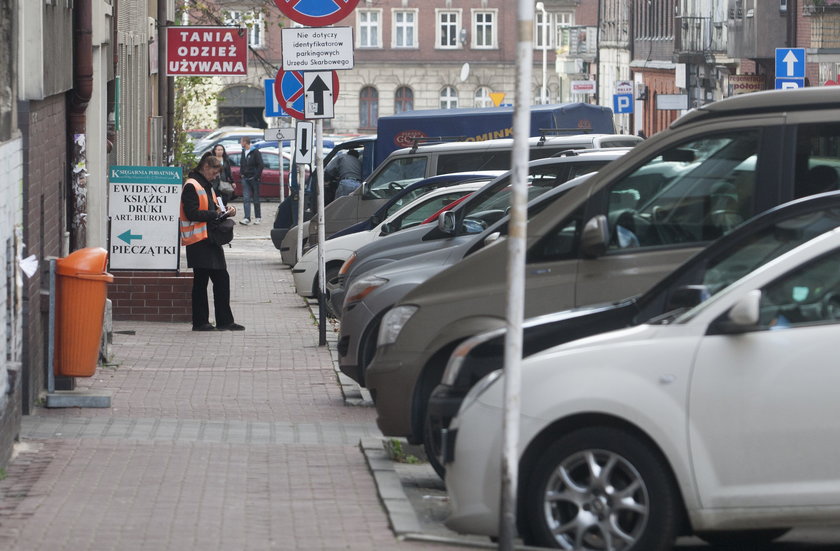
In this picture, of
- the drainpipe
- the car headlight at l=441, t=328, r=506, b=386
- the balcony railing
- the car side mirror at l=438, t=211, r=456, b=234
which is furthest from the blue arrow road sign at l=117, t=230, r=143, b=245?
the balcony railing

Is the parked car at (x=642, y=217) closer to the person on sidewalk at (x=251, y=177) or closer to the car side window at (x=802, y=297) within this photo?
the car side window at (x=802, y=297)

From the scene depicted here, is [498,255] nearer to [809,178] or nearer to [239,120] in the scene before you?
[809,178]

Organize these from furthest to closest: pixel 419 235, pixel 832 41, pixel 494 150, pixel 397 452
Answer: pixel 832 41
pixel 494 150
pixel 419 235
pixel 397 452

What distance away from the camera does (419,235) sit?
14.7 meters

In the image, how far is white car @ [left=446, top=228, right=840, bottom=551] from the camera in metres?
6.38

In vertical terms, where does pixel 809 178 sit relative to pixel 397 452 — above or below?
above

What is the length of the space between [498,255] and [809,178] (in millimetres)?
1706

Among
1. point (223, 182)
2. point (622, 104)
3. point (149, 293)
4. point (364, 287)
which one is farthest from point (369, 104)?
point (364, 287)

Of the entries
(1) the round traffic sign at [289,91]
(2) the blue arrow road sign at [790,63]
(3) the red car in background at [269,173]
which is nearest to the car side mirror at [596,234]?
(1) the round traffic sign at [289,91]

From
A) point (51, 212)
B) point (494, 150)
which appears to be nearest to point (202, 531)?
point (51, 212)

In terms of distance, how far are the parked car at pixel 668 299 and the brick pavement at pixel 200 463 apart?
2.29 ft

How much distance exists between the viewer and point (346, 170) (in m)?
29.5

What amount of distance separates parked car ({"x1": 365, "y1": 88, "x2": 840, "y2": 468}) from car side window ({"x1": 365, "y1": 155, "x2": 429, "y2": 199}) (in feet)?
45.6

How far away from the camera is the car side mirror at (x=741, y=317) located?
6.26 metres
